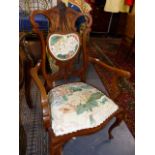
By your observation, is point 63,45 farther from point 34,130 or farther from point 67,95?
point 34,130

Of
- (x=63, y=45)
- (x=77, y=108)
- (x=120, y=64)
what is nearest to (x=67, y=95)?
(x=77, y=108)

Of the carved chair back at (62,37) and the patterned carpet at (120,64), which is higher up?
the carved chair back at (62,37)

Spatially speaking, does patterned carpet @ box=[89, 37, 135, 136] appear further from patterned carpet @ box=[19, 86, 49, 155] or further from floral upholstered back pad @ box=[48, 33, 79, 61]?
patterned carpet @ box=[19, 86, 49, 155]

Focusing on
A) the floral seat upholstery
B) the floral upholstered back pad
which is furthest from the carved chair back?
the floral seat upholstery

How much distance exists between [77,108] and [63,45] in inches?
17.6

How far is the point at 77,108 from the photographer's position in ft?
3.53

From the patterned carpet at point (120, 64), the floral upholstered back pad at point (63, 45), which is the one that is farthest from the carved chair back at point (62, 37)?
the patterned carpet at point (120, 64)

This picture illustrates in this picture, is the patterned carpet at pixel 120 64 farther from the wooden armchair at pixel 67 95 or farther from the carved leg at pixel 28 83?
the carved leg at pixel 28 83

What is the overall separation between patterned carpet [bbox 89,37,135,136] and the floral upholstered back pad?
436 mm

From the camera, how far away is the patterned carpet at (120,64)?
1.82 m
